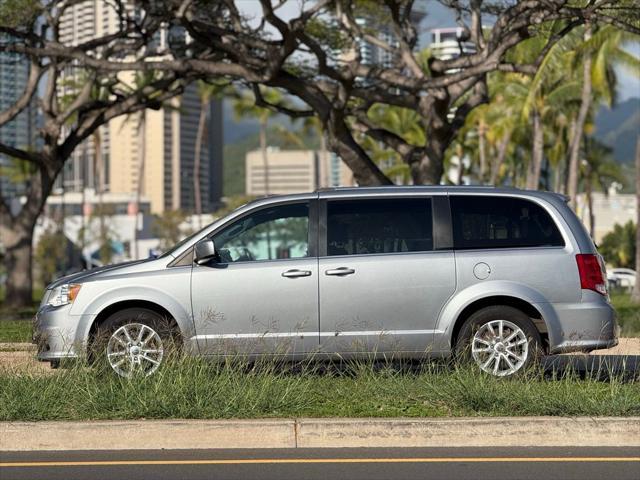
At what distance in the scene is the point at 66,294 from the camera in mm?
11164

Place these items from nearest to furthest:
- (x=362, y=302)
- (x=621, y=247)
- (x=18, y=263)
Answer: (x=362, y=302), (x=18, y=263), (x=621, y=247)

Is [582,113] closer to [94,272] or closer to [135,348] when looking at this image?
[94,272]

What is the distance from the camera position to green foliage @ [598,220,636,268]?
88.0 m

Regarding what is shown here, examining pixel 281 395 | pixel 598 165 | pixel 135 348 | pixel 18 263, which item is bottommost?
pixel 281 395

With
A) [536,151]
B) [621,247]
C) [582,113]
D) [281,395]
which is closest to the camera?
[281,395]

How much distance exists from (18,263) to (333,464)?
2498cm

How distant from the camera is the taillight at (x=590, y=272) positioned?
10984 millimetres

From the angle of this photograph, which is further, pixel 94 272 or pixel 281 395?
pixel 94 272

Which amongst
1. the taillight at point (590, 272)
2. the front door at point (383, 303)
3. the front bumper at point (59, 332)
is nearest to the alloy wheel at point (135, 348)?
the front bumper at point (59, 332)

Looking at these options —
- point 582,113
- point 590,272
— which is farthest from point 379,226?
point 582,113

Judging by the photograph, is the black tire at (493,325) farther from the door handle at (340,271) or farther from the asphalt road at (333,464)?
the asphalt road at (333,464)

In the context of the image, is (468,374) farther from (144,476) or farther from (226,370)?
(144,476)

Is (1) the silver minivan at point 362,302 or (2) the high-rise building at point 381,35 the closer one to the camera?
(1) the silver minivan at point 362,302

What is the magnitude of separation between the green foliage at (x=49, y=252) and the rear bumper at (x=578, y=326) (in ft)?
257
